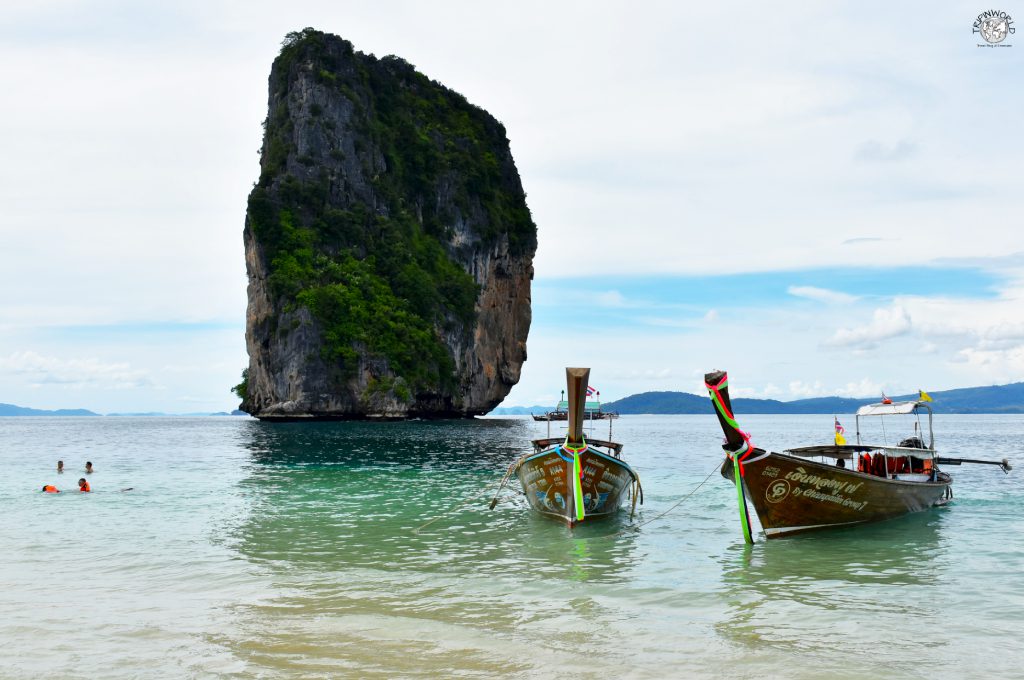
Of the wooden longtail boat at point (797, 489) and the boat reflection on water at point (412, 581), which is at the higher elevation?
the wooden longtail boat at point (797, 489)

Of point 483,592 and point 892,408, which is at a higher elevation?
point 892,408

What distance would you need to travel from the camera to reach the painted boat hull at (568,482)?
16.9 meters

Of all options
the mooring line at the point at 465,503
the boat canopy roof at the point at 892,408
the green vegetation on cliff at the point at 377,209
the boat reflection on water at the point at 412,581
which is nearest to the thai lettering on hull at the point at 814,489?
the boat reflection on water at the point at 412,581

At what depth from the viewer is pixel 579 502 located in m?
16.8

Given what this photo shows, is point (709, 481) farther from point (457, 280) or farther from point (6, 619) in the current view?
point (457, 280)

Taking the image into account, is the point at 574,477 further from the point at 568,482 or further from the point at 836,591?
the point at 836,591

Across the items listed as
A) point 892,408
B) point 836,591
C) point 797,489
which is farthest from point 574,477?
point 892,408

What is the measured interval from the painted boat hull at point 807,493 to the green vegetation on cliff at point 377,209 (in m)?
65.9

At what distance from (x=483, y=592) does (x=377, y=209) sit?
83495 mm

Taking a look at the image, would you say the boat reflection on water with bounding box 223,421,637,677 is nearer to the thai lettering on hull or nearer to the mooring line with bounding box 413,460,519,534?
the mooring line with bounding box 413,460,519,534

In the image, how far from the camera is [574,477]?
16781mm

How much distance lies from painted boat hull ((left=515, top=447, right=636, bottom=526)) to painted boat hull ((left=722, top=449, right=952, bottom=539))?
2.96m

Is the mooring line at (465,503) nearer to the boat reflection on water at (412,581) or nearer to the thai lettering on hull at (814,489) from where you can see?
the boat reflection on water at (412,581)

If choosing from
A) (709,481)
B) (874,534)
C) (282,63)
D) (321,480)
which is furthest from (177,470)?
(282,63)
